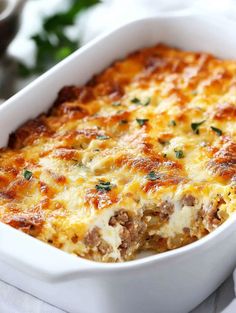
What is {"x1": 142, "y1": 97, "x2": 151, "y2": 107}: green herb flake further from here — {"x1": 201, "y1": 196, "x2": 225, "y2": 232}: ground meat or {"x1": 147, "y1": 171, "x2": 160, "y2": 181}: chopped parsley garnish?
{"x1": 201, "y1": 196, "x2": 225, "y2": 232}: ground meat

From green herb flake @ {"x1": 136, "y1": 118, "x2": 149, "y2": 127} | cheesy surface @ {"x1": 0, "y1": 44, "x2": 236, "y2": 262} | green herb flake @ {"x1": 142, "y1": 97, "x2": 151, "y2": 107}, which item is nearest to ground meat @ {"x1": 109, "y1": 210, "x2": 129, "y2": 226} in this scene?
cheesy surface @ {"x1": 0, "y1": 44, "x2": 236, "y2": 262}

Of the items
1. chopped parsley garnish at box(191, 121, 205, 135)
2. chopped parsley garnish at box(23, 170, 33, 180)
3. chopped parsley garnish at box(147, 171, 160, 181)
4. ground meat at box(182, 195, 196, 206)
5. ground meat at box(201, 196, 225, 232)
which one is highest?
chopped parsley garnish at box(23, 170, 33, 180)

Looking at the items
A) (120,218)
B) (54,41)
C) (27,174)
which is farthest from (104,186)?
(54,41)

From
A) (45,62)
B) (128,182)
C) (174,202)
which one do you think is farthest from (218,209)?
(45,62)

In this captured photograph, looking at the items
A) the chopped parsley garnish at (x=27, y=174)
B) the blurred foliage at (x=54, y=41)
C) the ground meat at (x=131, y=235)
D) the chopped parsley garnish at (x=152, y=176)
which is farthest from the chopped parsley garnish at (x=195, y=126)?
the blurred foliage at (x=54, y=41)

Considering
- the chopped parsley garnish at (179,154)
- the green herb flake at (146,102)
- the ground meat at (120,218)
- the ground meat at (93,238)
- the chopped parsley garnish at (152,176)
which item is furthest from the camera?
the green herb flake at (146,102)

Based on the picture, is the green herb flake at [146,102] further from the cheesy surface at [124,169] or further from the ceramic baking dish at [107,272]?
the ceramic baking dish at [107,272]
